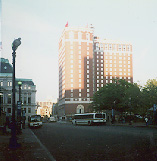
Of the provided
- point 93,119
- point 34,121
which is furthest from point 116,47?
point 34,121

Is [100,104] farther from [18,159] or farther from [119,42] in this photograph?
[119,42]

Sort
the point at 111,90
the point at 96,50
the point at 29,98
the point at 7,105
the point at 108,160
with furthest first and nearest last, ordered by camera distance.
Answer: the point at 96,50, the point at 29,98, the point at 7,105, the point at 111,90, the point at 108,160

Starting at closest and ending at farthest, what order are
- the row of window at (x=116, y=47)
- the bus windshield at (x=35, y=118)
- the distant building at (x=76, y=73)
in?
the bus windshield at (x=35, y=118) < the distant building at (x=76, y=73) < the row of window at (x=116, y=47)

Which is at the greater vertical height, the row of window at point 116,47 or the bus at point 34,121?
the row of window at point 116,47

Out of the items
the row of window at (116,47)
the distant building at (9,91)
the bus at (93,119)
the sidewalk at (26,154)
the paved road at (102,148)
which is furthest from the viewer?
the row of window at (116,47)

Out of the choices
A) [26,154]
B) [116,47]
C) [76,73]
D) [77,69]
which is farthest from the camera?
[116,47]

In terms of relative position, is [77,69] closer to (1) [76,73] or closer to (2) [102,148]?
(1) [76,73]

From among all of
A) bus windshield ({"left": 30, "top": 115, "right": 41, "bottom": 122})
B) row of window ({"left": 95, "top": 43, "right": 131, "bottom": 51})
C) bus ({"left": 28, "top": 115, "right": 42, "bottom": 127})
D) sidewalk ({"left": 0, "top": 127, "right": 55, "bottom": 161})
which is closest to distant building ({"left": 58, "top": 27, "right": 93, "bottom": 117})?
row of window ({"left": 95, "top": 43, "right": 131, "bottom": 51})

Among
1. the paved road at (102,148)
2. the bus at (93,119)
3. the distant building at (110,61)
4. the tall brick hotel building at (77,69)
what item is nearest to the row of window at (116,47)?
the distant building at (110,61)

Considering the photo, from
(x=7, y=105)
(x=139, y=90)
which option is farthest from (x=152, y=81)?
(x=7, y=105)

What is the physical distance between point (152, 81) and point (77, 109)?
239 ft

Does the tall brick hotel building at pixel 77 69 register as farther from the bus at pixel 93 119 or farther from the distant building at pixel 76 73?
the bus at pixel 93 119

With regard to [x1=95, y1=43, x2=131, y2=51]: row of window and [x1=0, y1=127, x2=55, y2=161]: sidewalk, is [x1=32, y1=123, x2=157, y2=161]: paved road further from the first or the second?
[x1=95, y1=43, x2=131, y2=51]: row of window

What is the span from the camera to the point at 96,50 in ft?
471
